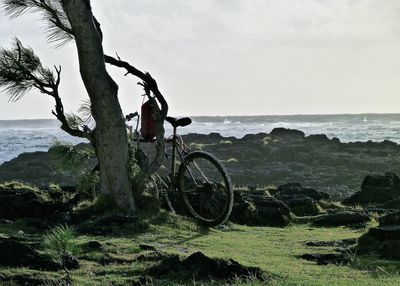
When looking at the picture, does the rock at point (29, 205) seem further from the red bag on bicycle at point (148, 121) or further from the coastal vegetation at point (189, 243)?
the red bag on bicycle at point (148, 121)

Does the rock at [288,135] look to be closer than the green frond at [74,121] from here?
No

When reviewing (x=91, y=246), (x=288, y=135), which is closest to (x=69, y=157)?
(x=91, y=246)

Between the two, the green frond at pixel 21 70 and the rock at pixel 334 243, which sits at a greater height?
the green frond at pixel 21 70

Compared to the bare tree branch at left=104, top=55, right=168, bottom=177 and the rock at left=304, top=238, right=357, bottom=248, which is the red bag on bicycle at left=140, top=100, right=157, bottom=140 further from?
the rock at left=304, top=238, right=357, bottom=248

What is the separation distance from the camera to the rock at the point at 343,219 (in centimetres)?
1550

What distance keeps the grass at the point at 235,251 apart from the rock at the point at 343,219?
2.53 ft

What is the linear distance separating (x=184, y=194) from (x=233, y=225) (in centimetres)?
146

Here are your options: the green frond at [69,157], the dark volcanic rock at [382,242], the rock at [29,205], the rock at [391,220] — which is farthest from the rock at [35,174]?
the dark volcanic rock at [382,242]

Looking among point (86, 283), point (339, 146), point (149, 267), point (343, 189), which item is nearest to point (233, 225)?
point (149, 267)

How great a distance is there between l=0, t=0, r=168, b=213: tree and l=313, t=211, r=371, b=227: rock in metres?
4.76

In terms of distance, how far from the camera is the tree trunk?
12852 millimetres

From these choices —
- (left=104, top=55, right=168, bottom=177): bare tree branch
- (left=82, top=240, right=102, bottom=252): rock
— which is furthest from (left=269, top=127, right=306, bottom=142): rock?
(left=82, top=240, right=102, bottom=252): rock

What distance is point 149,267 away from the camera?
838cm

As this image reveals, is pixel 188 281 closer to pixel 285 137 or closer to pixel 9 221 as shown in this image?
pixel 9 221
